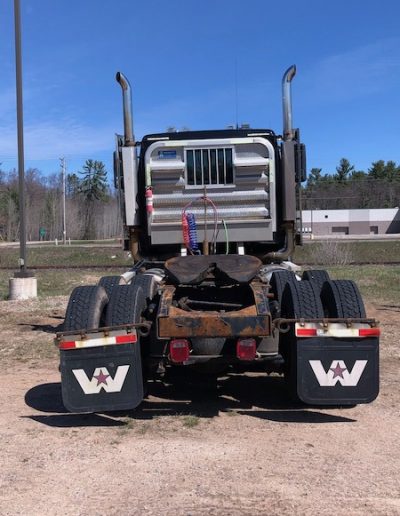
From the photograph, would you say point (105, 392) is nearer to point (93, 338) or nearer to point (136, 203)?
point (93, 338)

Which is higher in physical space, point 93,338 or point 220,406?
point 93,338

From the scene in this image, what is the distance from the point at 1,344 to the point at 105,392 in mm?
4464

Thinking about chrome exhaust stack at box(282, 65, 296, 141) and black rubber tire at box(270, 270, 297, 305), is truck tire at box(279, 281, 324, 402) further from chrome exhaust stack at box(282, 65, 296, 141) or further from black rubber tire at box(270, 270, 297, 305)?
chrome exhaust stack at box(282, 65, 296, 141)

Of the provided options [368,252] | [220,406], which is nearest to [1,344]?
[220,406]

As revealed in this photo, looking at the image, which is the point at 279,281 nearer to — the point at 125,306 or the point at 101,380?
the point at 125,306

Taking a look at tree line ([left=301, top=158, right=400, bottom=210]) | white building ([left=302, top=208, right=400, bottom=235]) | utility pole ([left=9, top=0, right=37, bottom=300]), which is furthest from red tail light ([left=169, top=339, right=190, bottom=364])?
tree line ([left=301, top=158, right=400, bottom=210])

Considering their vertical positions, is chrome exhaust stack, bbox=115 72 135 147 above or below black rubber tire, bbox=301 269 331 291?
above

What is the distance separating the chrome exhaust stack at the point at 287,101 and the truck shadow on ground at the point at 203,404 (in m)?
3.02

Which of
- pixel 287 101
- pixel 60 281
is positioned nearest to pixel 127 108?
pixel 287 101

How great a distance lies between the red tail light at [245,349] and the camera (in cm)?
443

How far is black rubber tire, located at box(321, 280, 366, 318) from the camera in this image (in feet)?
15.1

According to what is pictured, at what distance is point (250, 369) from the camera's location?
17.6 ft

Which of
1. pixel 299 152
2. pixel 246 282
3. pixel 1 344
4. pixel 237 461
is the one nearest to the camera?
pixel 237 461

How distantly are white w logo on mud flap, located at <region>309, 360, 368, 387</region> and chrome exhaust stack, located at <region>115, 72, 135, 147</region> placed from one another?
383 centimetres
